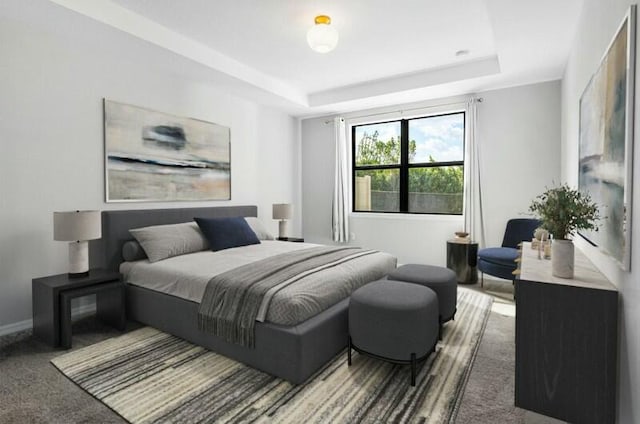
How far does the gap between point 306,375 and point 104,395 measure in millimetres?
1139

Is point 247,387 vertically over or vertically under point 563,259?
under

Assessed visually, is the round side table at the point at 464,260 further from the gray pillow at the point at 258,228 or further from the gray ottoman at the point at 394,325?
the gray pillow at the point at 258,228

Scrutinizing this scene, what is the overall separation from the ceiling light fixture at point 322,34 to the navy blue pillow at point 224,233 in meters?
2.01

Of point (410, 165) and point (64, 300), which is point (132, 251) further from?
point (410, 165)

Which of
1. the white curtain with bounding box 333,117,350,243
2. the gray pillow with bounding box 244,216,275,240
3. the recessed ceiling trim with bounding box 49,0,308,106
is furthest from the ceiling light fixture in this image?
the white curtain with bounding box 333,117,350,243

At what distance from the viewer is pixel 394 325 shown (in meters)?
2.04

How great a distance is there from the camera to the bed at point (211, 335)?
2029mm

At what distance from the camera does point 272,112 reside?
5.38m

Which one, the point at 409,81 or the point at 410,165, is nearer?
the point at 409,81

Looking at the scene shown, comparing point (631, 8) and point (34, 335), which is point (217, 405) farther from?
point (631, 8)

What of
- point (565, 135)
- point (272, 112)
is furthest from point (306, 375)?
point (272, 112)

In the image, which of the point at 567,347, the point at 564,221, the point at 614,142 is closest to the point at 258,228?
the point at 564,221

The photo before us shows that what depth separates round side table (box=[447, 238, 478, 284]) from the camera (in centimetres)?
421

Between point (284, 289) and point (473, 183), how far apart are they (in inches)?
128
